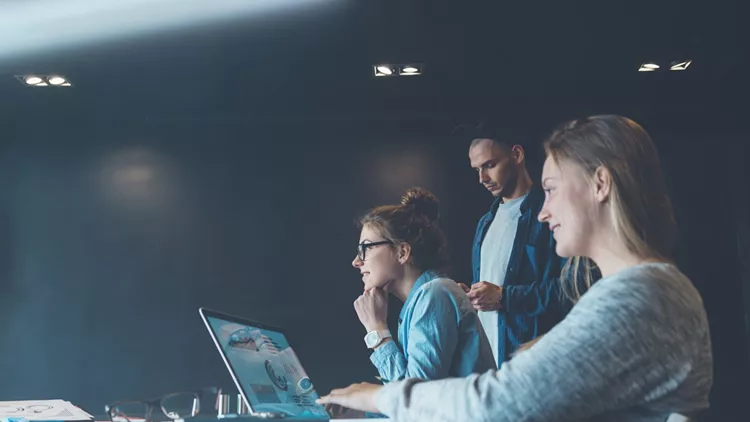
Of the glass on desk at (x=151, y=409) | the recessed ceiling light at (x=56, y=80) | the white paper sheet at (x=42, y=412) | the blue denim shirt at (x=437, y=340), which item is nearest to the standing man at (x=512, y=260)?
the blue denim shirt at (x=437, y=340)

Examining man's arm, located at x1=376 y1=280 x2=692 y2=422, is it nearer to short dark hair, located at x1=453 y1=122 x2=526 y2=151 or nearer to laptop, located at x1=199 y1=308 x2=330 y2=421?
laptop, located at x1=199 y1=308 x2=330 y2=421

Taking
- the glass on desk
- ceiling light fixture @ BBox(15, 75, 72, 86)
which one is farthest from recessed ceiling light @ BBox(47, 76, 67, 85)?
the glass on desk

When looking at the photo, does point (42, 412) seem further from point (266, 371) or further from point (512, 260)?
point (512, 260)

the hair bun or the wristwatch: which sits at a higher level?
the hair bun

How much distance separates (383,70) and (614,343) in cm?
322

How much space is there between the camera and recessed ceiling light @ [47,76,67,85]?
3994 millimetres

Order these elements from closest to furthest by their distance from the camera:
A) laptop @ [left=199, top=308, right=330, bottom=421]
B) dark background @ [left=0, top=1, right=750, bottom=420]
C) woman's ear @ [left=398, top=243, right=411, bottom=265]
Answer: laptop @ [left=199, top=308, right=330, bottom=421] < woman's ear @ [left=398, top=243, right=411, bottom=265] < dark background @ [left=0, top=1, right=750, bottom=420]

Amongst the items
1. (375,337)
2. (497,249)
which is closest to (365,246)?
(375,337)

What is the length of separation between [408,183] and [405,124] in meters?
0.36

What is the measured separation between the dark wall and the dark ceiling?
0.18 metres

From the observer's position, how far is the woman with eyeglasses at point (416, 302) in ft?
5.70

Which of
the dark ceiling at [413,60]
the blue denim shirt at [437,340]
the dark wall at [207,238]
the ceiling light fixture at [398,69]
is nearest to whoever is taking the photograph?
the blue denim shirt at [437,340]

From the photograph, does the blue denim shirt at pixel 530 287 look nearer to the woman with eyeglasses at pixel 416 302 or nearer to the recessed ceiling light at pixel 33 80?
the woman with eyeglasses at pixel 416 302

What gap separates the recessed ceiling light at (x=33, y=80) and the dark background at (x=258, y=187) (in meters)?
0.09
